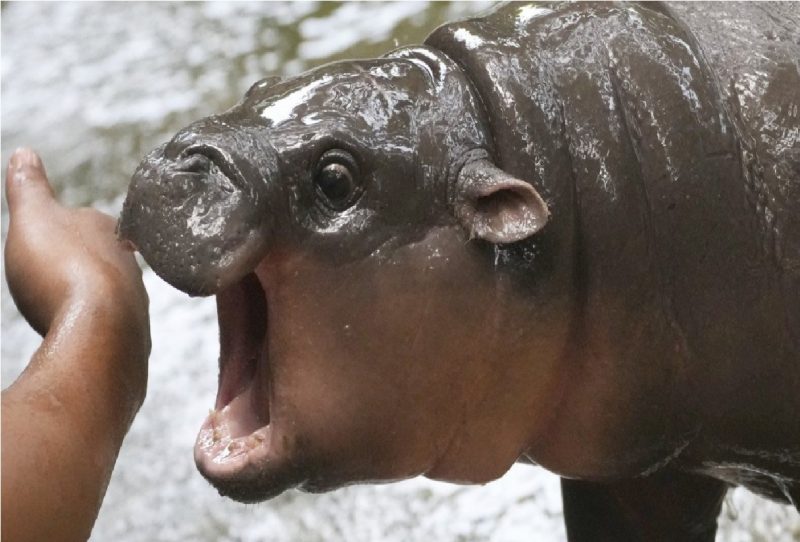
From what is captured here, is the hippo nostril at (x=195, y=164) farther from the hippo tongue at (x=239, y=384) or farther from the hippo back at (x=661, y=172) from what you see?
the hippo back at (x=661, y=172)

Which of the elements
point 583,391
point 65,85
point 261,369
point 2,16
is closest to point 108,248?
point 261,369

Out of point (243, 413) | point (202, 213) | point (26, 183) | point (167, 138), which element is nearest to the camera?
point (202, 213)

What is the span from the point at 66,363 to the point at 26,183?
310 mm

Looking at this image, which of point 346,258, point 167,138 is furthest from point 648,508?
point 167,138

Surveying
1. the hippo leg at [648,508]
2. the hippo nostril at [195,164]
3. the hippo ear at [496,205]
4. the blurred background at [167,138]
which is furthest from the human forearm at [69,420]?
the blurred background at [167,138]

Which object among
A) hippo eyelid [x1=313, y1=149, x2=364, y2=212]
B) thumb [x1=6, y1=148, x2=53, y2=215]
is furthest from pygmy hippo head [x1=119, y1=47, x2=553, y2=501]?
thumb [x1=6, y1=148, x2=53, y2=215]

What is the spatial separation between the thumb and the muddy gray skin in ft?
1.20

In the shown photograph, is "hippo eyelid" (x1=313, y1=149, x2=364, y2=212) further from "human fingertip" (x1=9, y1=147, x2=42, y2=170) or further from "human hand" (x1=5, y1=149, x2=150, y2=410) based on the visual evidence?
"human fingertip" (x1=9, y1=147, x2=42, y2=170)

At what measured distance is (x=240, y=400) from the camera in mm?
1162

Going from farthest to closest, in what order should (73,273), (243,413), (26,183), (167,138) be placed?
1. (167,138)
2. (26,183)
3. (73,273)
4. (243,413)

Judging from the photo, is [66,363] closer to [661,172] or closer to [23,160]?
[23,160]

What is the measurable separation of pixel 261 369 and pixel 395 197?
0.70 feet

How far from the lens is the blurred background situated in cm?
218

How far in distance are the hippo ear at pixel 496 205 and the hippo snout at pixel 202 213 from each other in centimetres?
18
